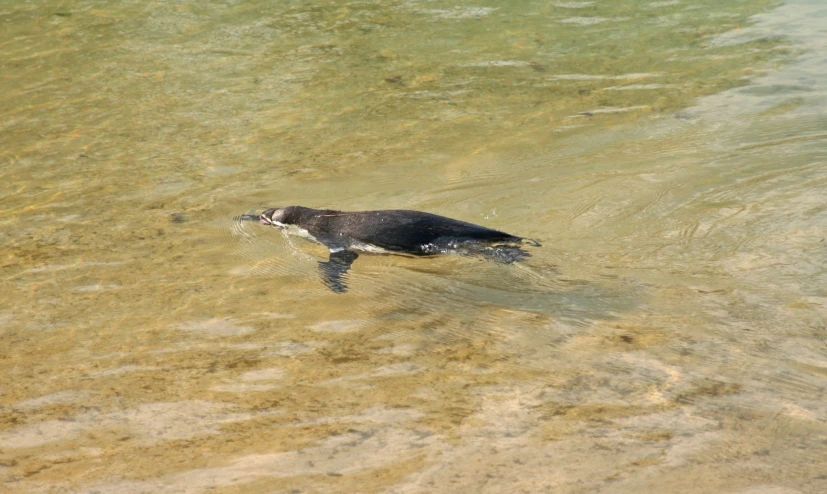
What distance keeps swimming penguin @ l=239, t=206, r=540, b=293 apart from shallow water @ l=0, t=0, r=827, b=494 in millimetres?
122

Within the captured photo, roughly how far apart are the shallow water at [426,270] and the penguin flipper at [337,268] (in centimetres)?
12

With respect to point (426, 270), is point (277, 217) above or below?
above

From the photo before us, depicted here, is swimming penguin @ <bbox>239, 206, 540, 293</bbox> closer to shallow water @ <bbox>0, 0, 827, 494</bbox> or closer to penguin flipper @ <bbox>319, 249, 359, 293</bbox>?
penguin flipper @ <bbox>319, 249, 359, 293</bbox>

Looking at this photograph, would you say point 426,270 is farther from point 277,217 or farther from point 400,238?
point 277,217

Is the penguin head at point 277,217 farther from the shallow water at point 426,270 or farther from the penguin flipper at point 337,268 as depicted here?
the penguin flipper at point 337,268

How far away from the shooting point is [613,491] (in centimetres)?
374

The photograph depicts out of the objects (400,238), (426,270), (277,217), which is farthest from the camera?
(277,217)

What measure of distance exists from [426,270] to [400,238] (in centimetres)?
32

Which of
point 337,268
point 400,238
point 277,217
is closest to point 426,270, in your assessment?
point 400,238

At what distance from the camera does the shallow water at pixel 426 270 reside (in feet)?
13.5

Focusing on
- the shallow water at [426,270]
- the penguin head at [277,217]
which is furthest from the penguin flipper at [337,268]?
the penguin head at [277,217]

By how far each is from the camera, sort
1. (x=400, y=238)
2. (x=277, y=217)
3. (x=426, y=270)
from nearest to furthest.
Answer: (x=426, y=270), (x=400, y=238), (x=277, y=217)

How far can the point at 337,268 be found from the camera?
6.18 metres

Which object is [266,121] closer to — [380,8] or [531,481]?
[380,8]
